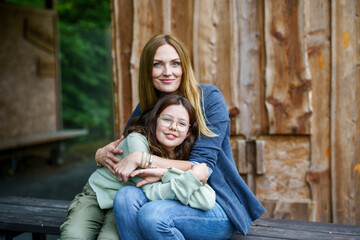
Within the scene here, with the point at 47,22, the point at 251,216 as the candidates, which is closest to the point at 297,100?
the point at 251,216

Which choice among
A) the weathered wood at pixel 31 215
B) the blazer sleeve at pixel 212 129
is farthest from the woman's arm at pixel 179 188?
the weathered wood at pixel 31 215

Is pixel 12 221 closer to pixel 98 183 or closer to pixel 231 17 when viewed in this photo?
pixel 98 183

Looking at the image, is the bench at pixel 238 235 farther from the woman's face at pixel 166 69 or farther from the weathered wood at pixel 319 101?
the woman's face at pixel 166 69

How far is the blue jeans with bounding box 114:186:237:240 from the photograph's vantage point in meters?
1.89

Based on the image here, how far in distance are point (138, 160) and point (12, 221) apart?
1.01 meters

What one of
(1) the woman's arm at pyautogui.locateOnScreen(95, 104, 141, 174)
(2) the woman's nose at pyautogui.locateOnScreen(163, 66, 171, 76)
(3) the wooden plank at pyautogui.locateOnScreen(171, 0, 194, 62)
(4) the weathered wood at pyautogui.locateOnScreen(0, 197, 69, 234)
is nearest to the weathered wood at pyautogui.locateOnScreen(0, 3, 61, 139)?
(4) the weathered wood at pyautogui.locateOnScreen(0, 197, 69, 234)

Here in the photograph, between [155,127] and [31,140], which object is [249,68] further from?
[31,140]

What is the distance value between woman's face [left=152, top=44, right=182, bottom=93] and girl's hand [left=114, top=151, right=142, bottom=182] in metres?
0.52

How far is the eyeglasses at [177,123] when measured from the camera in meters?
2.17

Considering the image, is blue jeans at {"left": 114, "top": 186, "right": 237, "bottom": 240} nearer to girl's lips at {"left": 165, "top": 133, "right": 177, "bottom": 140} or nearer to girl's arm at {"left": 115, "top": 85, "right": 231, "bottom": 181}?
girl's arm at {"left": 115, "top": 85, "right": 231, "bottom": 181}

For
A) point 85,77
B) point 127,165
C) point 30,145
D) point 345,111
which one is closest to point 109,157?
point 127,165

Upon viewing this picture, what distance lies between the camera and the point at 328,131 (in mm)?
2930

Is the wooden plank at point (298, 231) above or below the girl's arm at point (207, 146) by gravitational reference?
below

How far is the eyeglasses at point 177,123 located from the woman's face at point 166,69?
0.28 metres
